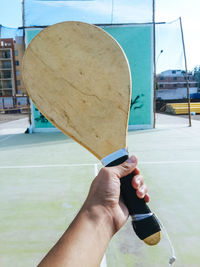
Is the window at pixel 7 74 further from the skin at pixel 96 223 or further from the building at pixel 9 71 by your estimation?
the skin at pixel 96 223

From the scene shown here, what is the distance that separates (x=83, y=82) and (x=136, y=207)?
791mm

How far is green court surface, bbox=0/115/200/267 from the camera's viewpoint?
1.90 m

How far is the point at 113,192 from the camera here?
1.16 meters

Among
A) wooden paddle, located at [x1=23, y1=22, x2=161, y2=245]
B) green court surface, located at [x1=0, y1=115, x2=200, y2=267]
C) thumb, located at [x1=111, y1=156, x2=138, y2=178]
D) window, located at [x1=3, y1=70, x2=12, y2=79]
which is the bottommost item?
green court surface, located at [x1=0, y1=115, x2=200, y2=267]

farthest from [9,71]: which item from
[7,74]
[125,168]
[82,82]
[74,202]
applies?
[125,168]

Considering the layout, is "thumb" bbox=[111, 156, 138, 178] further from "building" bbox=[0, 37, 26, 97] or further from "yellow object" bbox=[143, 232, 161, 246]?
"building" bbox=[0, 37, 26, 97]

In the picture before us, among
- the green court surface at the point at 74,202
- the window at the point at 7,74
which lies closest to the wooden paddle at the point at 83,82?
the green court surface at the point at 74,202

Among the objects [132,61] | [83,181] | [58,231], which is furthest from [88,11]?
[58,231]

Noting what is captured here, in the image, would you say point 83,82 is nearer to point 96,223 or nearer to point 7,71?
point 96,223

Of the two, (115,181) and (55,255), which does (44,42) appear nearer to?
(115,181)

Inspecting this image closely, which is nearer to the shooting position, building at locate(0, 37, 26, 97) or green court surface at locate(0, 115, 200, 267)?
green court surface at locate(0, 115, 200, 267)

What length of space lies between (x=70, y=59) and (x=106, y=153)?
615mm

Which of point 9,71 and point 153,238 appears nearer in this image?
point 153,238

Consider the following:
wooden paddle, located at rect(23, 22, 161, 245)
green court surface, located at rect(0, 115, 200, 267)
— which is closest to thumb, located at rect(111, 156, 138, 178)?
wooden paddle, located at rect(23, 22, 161, 245)
